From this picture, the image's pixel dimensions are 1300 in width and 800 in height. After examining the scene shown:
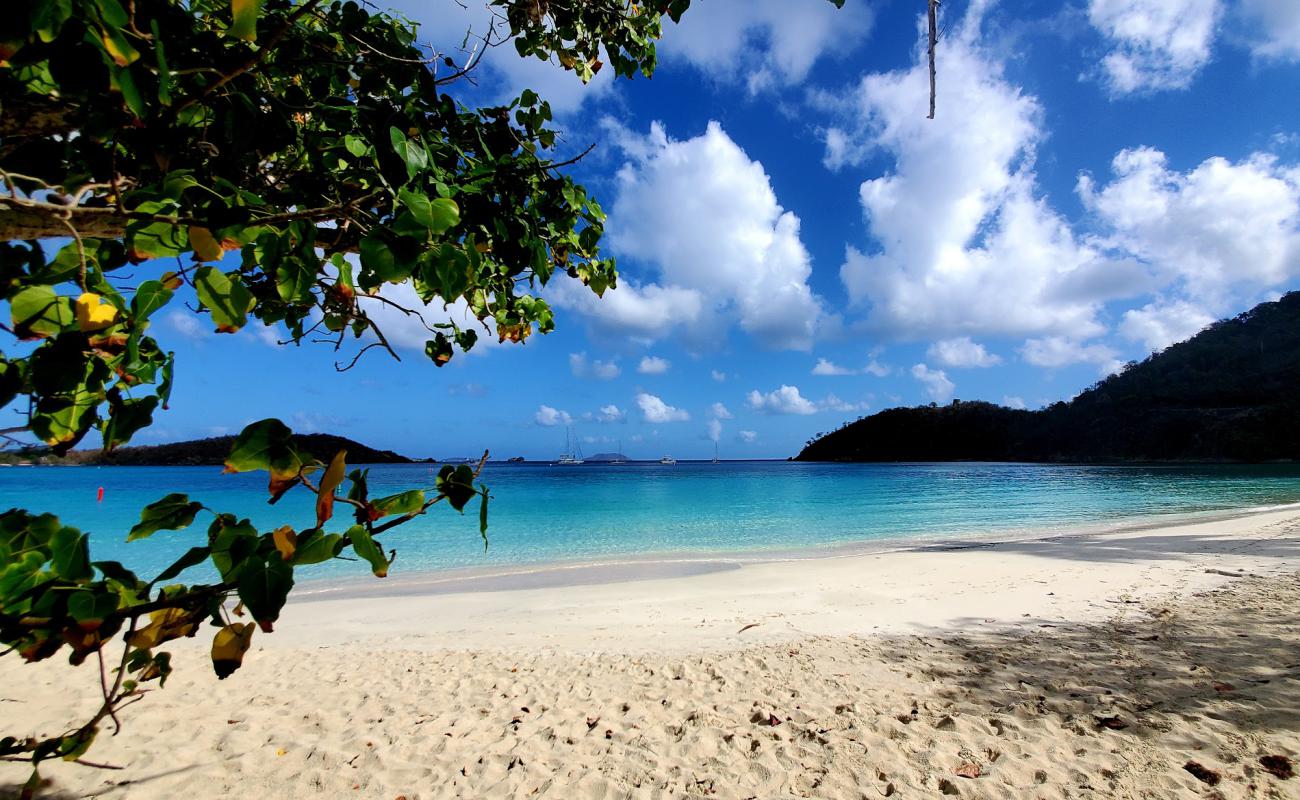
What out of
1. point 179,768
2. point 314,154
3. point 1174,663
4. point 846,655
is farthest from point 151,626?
point 1174,663

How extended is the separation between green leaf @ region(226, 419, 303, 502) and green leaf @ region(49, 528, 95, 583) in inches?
8.5

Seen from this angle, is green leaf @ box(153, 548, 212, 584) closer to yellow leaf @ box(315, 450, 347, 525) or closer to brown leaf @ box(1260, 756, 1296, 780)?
yellow leaf @ box(315, 450, 347, 525)

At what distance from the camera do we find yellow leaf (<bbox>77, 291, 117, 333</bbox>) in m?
0.81

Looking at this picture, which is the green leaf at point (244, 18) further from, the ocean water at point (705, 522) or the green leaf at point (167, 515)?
the ocean water at point (705, 522)

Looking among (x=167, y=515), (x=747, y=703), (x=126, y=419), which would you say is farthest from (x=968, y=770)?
(x=126, y=419)

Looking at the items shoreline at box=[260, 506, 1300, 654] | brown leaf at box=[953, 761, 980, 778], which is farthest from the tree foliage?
shoreline at box=[260, 506, 1300, 654]

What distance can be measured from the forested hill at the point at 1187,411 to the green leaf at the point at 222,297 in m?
88.9

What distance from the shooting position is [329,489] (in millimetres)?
799

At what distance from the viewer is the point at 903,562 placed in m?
11.1

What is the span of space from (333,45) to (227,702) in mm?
4995

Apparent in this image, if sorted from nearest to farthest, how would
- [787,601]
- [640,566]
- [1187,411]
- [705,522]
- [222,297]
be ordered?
[222,297] < [787,601] < [640,566] < [705,522] < [1187,411]

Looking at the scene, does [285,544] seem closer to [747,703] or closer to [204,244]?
[204,244]

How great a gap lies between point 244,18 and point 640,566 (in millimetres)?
12186

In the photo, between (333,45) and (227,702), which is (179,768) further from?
(333,45)
